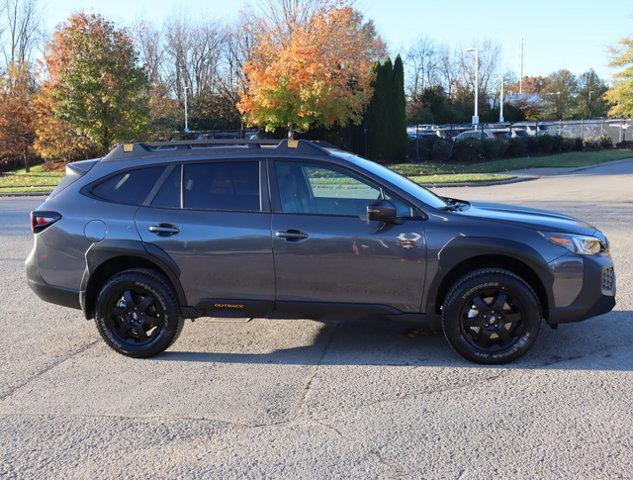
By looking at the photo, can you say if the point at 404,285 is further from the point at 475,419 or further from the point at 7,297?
the point at 7,297

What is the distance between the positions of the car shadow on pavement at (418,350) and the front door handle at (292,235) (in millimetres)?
1025

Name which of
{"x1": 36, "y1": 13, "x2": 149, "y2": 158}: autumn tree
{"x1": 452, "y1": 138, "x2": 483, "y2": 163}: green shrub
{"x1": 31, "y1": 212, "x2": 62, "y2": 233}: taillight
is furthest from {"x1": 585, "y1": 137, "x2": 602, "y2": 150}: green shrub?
{"x1": 31, "y1": 212, "x2": 62, "y2": 233}: taillight

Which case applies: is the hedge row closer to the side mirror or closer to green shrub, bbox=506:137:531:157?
green shrub, bbox=506:137:531:157

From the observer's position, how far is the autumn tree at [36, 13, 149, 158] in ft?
94.4

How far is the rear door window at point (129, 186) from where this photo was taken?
17.2 ft

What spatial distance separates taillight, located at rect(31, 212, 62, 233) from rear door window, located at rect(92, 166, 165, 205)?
38cm

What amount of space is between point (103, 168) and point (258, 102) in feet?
73.1

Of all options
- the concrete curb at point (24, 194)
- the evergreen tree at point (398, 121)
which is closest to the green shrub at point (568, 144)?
the evergreen tree at point (398, 121)

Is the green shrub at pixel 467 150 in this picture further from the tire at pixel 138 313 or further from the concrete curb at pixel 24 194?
the tire at pixel 138 313

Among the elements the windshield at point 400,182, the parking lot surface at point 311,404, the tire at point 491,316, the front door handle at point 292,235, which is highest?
the windshield at point 400,182

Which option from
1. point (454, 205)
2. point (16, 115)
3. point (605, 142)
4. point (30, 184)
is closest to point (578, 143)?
point (605, 142)

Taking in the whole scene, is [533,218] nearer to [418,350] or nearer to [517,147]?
[418,350]

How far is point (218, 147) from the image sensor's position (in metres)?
5.39

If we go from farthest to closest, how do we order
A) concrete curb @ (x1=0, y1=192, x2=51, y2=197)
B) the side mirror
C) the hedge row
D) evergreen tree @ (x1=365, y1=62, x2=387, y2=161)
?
evergreen tree @ (x1=365, y1=62, x2=387, y2=161) < the hedge row < concrete curb @ (x1=0, y1=192, x2=51, y2=197) < the side mirror
